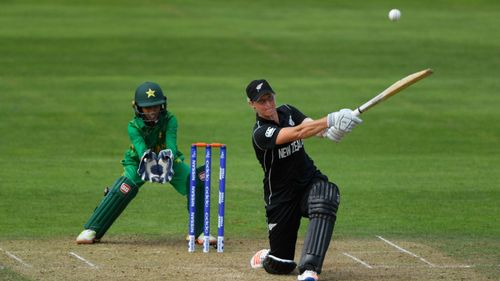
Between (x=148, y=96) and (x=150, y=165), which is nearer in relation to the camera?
(x=150, y=165)

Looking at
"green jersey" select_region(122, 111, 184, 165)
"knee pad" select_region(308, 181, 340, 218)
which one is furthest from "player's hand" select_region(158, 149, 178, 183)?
"knee pad" select_region(308, 181, 340, 218)

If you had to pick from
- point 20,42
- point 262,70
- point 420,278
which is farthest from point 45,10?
point 420,278

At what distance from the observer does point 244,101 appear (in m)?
21.7

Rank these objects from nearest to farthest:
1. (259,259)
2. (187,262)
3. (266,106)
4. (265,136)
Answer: (265,136), (266,106), (259,259), (187,262)

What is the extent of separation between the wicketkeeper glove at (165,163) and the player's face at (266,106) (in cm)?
134

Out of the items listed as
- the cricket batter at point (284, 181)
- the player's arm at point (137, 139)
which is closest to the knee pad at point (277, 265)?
the cricket batter at point (284, 181)

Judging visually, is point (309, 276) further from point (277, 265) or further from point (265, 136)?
point (265, 136)

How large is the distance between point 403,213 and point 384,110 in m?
8.03

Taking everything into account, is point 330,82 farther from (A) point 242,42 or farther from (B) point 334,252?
(B) point 334,252

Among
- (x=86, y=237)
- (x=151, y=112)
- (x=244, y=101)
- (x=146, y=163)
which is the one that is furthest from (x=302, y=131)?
(x=244, y=101)

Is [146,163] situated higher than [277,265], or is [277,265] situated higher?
[146,163]

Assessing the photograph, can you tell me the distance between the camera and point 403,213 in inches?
523

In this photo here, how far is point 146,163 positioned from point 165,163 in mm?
185

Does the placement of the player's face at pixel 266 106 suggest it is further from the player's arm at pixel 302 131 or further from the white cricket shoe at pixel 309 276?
the white cricket shoe at pixel 309 276
